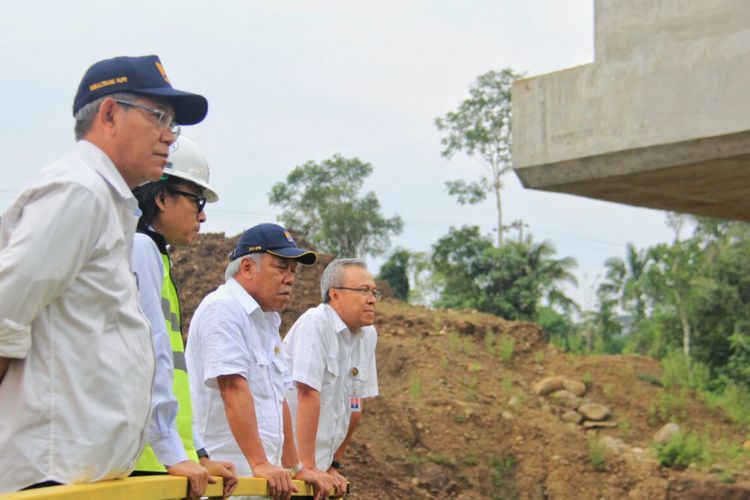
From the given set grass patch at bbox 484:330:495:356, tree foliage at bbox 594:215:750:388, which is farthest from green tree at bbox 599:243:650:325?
grass patch at bbox 484:330:495:356

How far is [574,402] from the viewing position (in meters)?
15.0

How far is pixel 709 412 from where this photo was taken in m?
15.3

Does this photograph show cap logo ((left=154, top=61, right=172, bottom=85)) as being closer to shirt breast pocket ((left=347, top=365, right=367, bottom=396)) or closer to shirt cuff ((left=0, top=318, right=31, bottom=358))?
shirt cuff ((left=0, top=318, right=31, bottom=358))

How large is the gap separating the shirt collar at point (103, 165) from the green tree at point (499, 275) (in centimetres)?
2518

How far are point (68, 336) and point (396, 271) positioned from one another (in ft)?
80.3

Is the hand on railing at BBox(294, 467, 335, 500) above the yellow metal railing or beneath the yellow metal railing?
beneath

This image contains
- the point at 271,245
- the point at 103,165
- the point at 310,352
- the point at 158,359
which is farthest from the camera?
the point at 310,352

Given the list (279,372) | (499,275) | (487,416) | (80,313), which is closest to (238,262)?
(279,372)

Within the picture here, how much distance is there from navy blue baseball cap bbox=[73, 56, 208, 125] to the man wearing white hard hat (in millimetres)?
669

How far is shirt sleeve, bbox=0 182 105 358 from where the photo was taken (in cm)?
237

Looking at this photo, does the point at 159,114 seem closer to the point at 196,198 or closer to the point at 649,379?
the point at 196,198

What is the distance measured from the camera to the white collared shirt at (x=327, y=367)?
5.53m

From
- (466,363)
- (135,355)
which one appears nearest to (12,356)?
(135,355)

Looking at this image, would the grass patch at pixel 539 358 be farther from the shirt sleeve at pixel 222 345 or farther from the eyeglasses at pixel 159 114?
the eyeglasses at pixel 159 114
